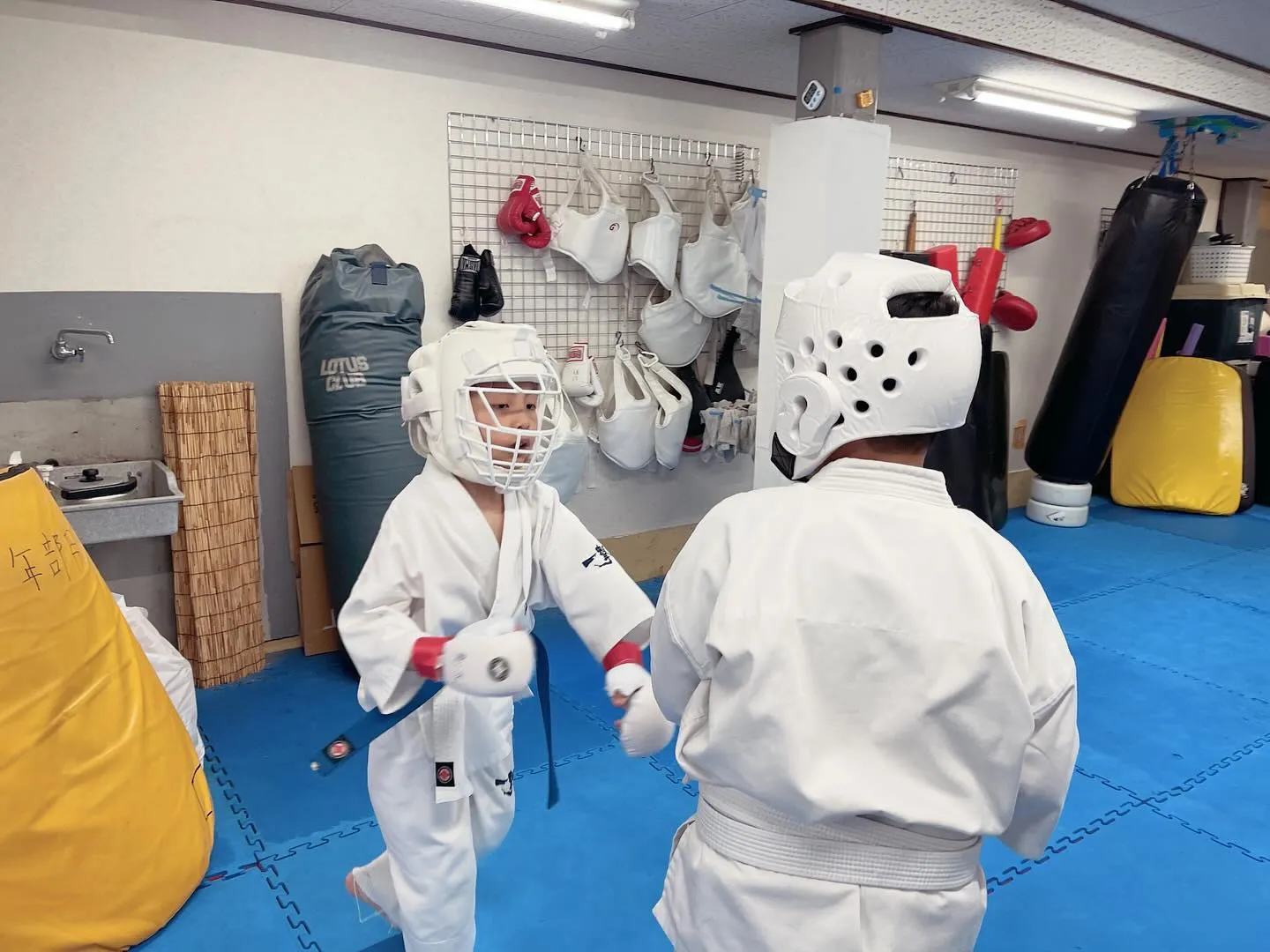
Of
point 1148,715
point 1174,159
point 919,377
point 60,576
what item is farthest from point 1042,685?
point 1174,159

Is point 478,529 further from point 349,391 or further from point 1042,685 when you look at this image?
point 349,391

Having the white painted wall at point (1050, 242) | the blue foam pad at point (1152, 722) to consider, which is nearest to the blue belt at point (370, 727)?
the blue foam pad at point (1152, 722)

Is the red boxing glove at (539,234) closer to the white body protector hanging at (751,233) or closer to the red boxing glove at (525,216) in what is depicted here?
the red boxing glove at (525,216)

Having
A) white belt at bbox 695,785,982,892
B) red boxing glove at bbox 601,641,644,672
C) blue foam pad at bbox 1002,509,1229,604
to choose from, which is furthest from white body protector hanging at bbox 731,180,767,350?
white belt at bbox 695,785,982,892

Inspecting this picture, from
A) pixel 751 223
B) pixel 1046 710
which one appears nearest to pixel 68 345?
pixel 751 223

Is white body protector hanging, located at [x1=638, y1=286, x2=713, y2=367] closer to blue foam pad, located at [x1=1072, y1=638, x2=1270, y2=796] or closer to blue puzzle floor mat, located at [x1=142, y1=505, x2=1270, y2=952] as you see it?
blue puzzle floor mat, located at [x1=142, y1=505, x2=1270, y2=952]

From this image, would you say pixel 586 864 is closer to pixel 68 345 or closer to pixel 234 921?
pixel 234 921

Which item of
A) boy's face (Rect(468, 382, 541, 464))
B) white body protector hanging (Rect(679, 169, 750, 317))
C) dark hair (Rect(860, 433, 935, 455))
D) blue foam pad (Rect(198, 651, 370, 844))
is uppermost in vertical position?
white body protector hanging (Rect(679, 169, 750, 317))

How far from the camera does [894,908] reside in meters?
1.23

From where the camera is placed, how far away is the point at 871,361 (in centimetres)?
120

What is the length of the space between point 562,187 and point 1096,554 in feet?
12.6

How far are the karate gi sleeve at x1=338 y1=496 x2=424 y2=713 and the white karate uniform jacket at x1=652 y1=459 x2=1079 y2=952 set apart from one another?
2.33 feet

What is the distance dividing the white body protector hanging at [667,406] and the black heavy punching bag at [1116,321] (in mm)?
2977

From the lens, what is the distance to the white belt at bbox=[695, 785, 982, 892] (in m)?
1.24
